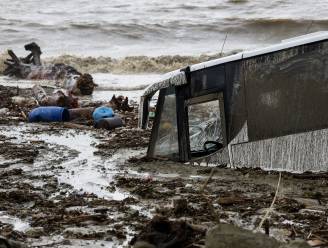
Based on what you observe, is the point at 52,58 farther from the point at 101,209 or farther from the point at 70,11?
the point at 101,209

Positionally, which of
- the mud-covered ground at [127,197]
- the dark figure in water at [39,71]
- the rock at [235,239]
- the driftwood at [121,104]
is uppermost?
the dark figure in water at [39,71]

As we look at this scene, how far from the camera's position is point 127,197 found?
6.73 metres

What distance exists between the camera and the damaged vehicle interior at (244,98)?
7.31m

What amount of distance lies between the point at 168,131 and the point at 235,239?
4555 millimetres

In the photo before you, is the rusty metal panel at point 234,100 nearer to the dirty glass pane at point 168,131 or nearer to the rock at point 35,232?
the dirty glass pane at point 168,131

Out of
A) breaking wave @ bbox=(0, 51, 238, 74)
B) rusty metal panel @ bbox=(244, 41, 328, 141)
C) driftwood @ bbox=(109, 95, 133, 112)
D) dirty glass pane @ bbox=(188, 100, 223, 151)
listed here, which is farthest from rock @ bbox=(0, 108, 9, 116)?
breaking wave @ bbox=(0, 51, 238, 74)

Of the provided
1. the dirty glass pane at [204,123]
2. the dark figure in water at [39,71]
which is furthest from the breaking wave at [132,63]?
the dirty glass pane at [204,123]

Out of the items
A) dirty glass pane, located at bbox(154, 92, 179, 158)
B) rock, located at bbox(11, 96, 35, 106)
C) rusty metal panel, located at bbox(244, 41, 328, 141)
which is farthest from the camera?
rock, located at bbox(11, 96, 35, 106)

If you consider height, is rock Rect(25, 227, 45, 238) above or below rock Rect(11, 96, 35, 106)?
below

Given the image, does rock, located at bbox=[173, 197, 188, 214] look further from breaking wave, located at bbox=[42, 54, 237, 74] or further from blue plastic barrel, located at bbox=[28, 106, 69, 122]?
breaking wave, located at bbox=[42, 54, 237, 74]

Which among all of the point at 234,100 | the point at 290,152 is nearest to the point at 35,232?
the point at 234,100

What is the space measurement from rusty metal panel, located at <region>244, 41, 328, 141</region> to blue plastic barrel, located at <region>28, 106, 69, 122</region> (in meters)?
6.22

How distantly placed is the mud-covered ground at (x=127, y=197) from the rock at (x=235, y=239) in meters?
0.30

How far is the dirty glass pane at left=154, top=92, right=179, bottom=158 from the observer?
831cm
